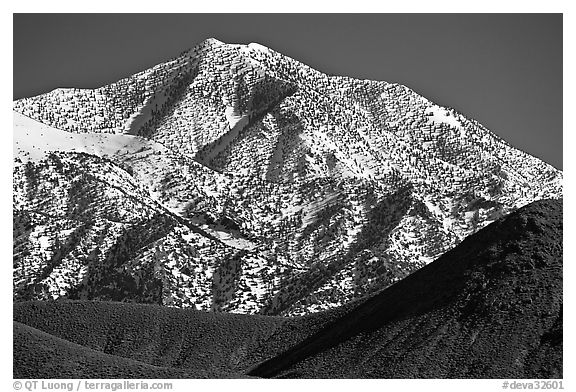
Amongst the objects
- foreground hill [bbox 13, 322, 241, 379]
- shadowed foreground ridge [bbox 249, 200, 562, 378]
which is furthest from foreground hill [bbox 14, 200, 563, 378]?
foreground hill [bbox 13, 322, 241, 379]

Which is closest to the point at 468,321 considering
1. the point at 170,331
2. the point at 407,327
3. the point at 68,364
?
the point at 407,327

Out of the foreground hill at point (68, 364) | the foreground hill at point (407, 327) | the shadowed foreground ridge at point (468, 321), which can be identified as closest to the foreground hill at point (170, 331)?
the foreground hill at point (407, 327)

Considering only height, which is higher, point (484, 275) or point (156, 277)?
point (156, 277)

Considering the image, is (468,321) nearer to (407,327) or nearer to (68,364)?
(407,327)

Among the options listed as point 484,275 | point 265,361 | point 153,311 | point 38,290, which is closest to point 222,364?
point 265,361

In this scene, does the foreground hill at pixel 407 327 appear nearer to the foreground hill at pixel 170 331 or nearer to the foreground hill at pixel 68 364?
the foreground hill at pixel 170 331
